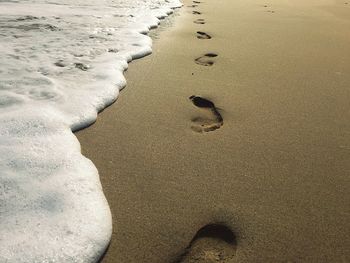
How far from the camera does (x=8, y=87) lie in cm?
266

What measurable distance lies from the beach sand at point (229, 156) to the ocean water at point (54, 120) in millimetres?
97

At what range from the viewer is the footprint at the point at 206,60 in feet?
10.9

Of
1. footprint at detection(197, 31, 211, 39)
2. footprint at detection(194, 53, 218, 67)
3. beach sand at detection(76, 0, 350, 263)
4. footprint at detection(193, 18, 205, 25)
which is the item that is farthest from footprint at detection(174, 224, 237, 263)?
footprint at detection(193, 18, 205, 25)

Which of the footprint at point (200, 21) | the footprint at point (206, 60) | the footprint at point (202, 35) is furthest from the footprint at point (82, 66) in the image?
the footprint at point (200, 21)

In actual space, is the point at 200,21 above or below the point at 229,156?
below

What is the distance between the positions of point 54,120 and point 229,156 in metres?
1.02

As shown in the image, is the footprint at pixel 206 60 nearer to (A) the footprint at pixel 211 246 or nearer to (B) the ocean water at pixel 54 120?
(B) the ocean water at pixel 54 120

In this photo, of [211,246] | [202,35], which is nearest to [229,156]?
[211,246]

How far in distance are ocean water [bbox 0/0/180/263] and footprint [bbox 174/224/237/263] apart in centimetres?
32

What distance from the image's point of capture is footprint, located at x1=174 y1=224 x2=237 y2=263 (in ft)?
4.64

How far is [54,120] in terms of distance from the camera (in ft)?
7.42

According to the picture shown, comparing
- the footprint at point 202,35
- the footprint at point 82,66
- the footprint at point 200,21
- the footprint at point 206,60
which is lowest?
the footprint at point 200,21

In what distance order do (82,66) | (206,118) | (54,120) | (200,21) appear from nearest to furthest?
(54,120) → (206,118) → (82,66) → (200,21)

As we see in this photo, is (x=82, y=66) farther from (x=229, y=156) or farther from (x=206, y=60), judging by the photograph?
(x=229, y=156)
